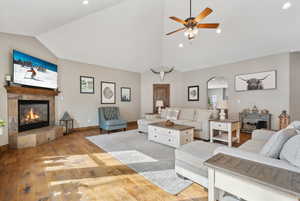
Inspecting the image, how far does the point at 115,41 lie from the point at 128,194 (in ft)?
14.7

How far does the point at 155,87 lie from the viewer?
7348 mm

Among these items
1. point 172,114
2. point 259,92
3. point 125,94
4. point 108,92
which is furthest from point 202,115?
point 108,92

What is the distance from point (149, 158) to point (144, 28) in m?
3.98

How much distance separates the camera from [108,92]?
6223 mm

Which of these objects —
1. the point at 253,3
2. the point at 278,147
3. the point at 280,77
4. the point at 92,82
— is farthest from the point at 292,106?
the point at 92,82

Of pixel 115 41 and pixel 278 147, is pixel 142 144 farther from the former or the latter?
pixel 115 41

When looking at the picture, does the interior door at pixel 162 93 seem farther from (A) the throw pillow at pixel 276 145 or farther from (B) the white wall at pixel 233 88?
(A) the throw pillow at pixel 276 145

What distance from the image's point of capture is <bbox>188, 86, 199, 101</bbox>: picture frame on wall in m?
6.75

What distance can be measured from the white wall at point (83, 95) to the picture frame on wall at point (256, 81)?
16.0 feet

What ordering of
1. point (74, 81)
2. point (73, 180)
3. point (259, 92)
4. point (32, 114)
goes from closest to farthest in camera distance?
point (73, 180)
point (32, 114)
point (259, 92)
point (74, 81)

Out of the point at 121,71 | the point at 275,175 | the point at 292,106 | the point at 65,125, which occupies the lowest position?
the point at 65,125

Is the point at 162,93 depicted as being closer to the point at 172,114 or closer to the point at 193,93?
the point at 193,93

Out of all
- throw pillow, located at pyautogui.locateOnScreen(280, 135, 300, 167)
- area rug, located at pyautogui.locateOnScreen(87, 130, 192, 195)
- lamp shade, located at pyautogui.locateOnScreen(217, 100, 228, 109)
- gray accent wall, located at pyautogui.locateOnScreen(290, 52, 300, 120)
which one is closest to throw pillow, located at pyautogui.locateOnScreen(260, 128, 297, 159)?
throw pillow, located at pyautogui.locateOnScreen(280, 135, 300, 167)

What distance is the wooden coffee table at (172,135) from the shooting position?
337 centimetres
